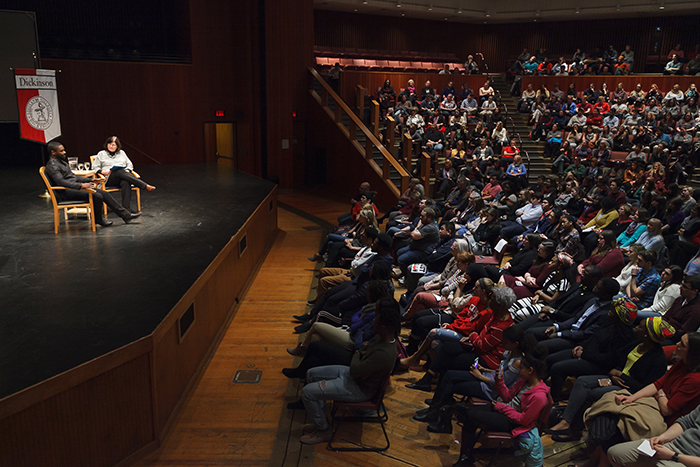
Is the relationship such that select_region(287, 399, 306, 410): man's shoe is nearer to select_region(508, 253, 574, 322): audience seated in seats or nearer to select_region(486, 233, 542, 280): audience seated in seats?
select_region(508, 253, 574, 322): audience seated in seats

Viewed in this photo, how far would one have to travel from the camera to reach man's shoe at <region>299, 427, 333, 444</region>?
329cm

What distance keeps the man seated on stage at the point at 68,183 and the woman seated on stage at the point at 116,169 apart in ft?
1.20

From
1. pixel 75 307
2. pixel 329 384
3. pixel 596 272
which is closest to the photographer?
pixel 329 384

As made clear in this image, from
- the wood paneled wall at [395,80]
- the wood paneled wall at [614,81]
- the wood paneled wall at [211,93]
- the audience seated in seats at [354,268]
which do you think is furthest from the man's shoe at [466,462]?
the wood paneled wall at [614,81]

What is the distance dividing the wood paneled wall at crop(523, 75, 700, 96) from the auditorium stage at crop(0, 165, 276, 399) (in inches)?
404

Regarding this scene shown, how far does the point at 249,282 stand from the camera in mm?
6406

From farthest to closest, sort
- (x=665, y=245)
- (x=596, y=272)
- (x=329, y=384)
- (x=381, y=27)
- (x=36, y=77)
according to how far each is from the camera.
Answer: (x=381, y=27) → (x=36, y=77) → (x=665, y=245) → (x=596, y=272) → (x=329, y=384)

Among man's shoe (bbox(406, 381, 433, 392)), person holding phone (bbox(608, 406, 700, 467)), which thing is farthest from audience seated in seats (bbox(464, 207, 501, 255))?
person holding phone (bbox(608, 406, 700, 467))

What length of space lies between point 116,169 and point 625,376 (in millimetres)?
5580

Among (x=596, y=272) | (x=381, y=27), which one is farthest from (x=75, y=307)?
(x=381, y=27)

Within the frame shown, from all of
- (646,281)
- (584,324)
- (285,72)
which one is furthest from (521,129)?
(584,324)

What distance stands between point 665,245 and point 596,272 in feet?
6.44

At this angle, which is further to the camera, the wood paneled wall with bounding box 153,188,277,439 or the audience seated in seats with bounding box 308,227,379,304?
the audience seated in seats with bounding box 308,227,379,304

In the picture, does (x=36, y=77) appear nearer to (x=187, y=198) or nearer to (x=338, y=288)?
(x=187, y=198)
